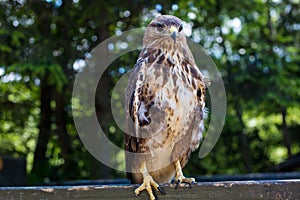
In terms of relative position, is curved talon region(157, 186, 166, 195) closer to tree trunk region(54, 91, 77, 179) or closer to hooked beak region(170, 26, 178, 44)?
hooked beak region(170, 26, 178, 44)

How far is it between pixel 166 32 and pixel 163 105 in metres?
0.51

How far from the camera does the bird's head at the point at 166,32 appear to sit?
2.98 meters

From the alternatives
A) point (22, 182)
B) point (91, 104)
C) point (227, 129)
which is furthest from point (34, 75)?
point (227, 129)

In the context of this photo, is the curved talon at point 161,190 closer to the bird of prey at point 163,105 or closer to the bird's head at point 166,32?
the bird of prey at point 163,105

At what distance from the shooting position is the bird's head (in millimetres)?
2982

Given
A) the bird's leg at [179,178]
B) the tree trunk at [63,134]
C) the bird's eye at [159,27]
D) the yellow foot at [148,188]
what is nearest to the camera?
the yellow foot at [148,188]

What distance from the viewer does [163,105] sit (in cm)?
279

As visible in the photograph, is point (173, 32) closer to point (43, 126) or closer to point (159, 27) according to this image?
point (159, 27)

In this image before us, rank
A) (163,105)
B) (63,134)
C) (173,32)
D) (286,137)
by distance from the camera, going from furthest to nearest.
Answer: (286,137), (63,134), (173,32), (163,105)

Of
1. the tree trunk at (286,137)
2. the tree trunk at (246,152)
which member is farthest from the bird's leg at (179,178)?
the tree trunk at (286,137)

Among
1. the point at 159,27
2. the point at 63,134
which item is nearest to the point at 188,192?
the point at 159,27

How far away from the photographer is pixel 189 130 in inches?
119

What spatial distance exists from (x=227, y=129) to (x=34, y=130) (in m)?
3.15

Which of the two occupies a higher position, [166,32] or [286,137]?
[166,32]
